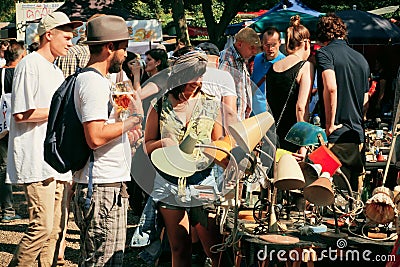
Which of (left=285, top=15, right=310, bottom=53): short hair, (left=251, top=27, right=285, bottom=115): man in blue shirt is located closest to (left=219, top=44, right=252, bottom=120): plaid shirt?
(left=251, top=27, right=285, bottom=115): man in blue shirt

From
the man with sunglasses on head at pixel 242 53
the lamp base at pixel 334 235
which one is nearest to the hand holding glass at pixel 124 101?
the lamp base at pixel 334 235

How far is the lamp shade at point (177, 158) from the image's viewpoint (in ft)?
13.9

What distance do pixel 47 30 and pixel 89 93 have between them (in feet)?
4.72

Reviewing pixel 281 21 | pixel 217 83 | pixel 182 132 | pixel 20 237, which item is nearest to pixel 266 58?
pixel 217 83

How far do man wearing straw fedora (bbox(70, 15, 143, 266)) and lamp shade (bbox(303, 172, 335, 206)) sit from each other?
994mm

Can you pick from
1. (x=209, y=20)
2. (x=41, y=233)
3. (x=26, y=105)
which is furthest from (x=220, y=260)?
(x=209, y=20)

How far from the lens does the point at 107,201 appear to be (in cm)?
413

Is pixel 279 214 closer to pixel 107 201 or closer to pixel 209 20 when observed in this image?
pixel 107 201

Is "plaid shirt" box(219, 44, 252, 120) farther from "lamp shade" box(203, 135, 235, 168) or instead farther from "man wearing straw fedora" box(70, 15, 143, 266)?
"man wearing straw fedora" box(70, 15, 143, 266)

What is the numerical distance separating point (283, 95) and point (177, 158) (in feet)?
7.07

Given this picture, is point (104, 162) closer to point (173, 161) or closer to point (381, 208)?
point (173, 161)

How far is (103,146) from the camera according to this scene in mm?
4121

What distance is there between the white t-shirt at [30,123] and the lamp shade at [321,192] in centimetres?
195

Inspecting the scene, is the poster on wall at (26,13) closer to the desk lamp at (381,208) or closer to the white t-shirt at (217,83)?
the white t-shirt at (217,83)
